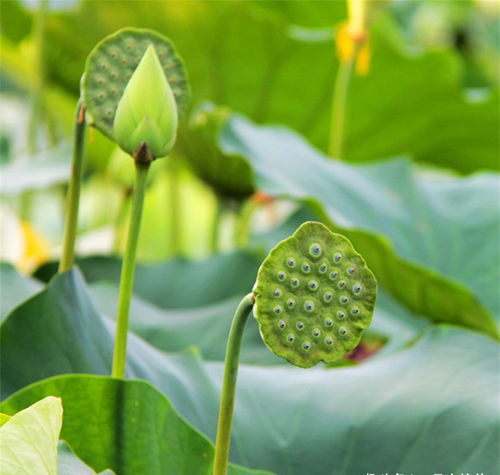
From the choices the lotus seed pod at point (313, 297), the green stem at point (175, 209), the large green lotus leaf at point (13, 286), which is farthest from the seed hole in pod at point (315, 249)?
Answer: the green stem at point (175, 209)

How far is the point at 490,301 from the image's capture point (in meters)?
1.04

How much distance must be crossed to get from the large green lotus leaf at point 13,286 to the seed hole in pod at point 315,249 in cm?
35

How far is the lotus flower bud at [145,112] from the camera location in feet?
1.48

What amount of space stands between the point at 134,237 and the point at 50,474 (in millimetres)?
137

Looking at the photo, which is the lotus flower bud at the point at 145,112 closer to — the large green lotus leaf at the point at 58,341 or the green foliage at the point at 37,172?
the large green lotus leaf at the point at 58,341

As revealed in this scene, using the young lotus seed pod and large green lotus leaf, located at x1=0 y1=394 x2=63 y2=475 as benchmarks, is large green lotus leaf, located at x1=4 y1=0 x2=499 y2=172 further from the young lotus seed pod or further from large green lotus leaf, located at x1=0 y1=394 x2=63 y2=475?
large green lotus leaf, located at x1=0 y1=394 x2=63 y2=475

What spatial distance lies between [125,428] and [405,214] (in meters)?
0.68

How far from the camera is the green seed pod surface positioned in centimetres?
49

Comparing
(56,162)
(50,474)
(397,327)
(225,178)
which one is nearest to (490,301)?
(397,327)

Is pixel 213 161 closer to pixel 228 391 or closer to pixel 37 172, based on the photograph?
pixel 37 172

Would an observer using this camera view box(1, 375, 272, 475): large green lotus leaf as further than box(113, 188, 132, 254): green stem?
No

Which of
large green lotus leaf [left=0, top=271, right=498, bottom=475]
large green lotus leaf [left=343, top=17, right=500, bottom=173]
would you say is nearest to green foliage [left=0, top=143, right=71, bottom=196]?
large green lotus leaf [left=0, top=271, right=498, bottom=475]

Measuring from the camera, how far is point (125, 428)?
506 millimetres

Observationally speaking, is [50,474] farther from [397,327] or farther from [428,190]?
[428,190]
